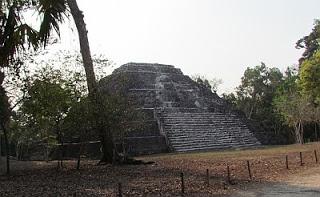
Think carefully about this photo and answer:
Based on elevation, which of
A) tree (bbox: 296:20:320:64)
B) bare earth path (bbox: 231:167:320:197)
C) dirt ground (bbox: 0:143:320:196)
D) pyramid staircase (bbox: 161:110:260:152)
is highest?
tree (bbox: 296:20:320:64)

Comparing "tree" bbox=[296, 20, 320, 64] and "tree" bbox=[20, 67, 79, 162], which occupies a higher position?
"tree" bbox=[296, 20, 320, 64]

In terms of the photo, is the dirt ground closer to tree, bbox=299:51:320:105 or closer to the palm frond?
the palm frond

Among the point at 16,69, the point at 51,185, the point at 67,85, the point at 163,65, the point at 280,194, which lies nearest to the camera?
the point at 280,194

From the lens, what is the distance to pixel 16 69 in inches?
593

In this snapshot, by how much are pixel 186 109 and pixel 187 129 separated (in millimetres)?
3553

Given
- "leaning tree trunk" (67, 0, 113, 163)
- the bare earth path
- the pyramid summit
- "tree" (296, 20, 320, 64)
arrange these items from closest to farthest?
the bare earth path, "leaning tree trunk" (67, 0, 113, 163), the pyramid summit, "tree" (296, 20, 320, 64)

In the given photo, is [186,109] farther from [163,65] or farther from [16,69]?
[16,69]

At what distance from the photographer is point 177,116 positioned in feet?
109

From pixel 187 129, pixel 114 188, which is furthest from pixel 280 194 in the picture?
pixel 187 129

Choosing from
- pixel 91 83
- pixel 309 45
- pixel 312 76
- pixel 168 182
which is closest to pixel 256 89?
pixel 309 45

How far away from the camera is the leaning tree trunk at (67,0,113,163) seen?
16.7m

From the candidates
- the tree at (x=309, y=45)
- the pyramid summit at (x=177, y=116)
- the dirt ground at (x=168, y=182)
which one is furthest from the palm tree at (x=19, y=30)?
the tree at (x=309, y=45)

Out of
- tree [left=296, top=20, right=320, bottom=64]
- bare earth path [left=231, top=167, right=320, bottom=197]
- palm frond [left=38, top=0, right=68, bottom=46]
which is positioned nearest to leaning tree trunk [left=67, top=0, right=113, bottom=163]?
palm frond [left=38, top=0, right=68, bottom=46]

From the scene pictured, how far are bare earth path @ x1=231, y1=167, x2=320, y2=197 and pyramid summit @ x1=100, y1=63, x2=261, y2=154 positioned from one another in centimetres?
1452
